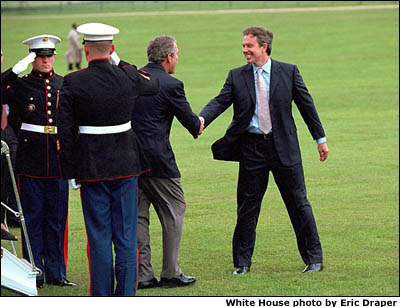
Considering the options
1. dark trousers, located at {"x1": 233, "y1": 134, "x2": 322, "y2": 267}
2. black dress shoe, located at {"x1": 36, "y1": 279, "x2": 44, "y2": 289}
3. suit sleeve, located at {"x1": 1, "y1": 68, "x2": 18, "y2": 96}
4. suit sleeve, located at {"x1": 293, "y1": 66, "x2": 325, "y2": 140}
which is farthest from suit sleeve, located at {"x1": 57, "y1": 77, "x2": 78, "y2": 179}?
suit sleeve, located at {"x1": 293, "y1": 66, "x2": 325, "y2": 140}

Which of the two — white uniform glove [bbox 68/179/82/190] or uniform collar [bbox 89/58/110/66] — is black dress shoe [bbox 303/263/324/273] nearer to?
white uniform glove [bbox 68/179/82/190]

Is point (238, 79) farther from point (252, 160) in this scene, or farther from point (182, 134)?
point (182, 134)

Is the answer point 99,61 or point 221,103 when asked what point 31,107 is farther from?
point 221,103

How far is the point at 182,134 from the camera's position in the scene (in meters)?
18.2

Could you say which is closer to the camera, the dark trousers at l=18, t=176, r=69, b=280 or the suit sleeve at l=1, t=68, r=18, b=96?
the suit sleeve at l=1, t=68, r=18, b=96

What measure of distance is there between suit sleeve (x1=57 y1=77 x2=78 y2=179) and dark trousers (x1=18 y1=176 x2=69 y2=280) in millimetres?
1395

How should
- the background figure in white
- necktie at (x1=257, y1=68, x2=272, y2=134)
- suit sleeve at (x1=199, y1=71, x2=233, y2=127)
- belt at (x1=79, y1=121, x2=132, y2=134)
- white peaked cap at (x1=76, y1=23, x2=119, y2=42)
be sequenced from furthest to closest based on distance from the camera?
the background figure in white, suit sleeve at (x1=199, y1=71, x2=233, y2=127), necktie at (x1=257, y1=68, x2=272, y2=134), belt at (x1=79, y1=121, x2=132, y2=134), white peaked cap at (x1=76, y1=23, x2=119, y2=42)

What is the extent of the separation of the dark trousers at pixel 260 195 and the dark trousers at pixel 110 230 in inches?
70.6

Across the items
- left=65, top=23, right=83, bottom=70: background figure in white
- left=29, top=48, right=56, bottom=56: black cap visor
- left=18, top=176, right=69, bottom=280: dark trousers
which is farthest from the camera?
left=65, top=23, right=83, bottom=70: background figure in white

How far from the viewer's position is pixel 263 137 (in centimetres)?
784

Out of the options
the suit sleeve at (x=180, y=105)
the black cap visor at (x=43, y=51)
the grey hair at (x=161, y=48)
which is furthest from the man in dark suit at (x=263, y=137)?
the black cap visor at (x=43, y=51)

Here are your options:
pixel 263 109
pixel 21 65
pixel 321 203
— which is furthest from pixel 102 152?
pixel 321 203

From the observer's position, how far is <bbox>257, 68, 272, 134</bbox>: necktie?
307 inches
